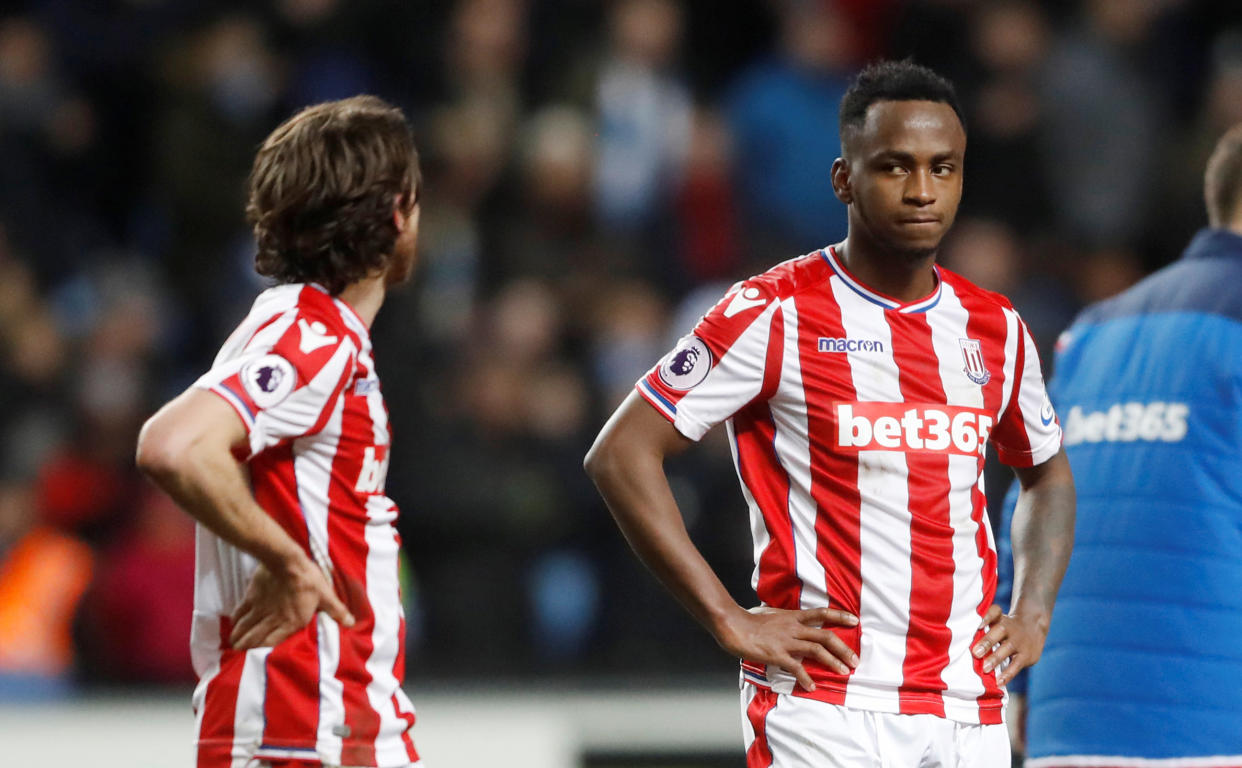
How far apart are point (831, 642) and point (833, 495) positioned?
0.29m

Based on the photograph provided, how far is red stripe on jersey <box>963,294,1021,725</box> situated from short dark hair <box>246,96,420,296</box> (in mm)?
1244

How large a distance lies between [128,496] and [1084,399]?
4.40 metres

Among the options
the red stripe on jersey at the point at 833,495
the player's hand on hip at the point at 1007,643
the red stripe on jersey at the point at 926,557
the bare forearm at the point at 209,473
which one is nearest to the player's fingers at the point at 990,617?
the player's hand on hip at the point at 1007,643

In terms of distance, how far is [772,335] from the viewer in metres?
3.07

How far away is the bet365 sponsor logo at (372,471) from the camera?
3.00m

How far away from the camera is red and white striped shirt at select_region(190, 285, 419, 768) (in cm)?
288

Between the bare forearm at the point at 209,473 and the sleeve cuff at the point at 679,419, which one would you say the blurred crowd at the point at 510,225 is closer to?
the sleeve cuff at the point at 679,419

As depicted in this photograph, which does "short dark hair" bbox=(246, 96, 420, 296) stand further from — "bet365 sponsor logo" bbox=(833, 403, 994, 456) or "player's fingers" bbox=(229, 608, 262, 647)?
"bet365 sponsor logo" bbox=(833, 403, 994, 456)

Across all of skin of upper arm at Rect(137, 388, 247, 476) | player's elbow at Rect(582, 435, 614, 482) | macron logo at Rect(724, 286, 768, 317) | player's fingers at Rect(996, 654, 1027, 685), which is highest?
macron logo at Rect(724, 286, 768, 317)

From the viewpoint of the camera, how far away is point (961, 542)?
311 cm

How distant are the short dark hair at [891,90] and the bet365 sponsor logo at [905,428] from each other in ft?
1.90

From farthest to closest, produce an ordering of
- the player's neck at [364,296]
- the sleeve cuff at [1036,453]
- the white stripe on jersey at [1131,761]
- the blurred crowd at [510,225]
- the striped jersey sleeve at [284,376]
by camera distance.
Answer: the blurred crowd at [510,225] → the white stripe on jersey at [1131,761] → the sleeve cuff at [1036,453] → the player's neck at [364,296] → the striped jersey sleeve at [284,376]

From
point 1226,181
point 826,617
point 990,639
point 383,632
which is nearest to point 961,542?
point 990,639

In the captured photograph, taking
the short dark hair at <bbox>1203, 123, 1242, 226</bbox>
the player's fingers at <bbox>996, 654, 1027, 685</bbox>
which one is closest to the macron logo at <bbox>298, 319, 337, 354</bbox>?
the player's fingers at <bbox>996, 654, 1027, 685</bbox>
